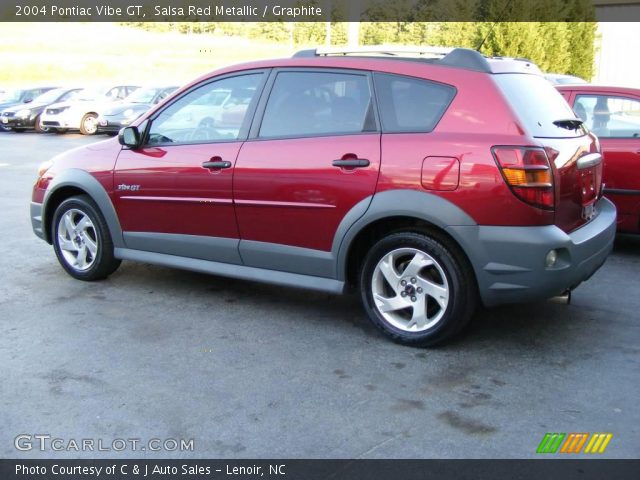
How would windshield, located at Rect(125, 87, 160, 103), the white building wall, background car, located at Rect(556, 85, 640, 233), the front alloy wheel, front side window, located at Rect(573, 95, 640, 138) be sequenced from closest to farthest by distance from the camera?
the front alloy wheel
background car, located at Rect(556, 85, 640, 233)
front side window, located at Rect(573, 95, 640, 138)
windshield, located at Rect(125, 87, 160, 103)
the white building wall

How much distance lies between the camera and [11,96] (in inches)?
1052

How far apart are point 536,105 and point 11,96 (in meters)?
26.0

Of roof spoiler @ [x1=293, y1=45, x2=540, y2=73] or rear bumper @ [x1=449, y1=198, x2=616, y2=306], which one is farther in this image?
roof spoiler @ [x1=293, y1=45, x2=540, y2=73]

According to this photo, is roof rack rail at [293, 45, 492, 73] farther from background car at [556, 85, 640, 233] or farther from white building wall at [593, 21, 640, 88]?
white building wall at [593, 21, 640, 88]

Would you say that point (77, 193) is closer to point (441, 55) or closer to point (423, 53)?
point (423, 53)

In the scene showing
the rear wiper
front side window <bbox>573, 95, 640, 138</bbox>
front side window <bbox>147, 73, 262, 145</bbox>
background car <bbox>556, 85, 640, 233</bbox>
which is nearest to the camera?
the rear wiper

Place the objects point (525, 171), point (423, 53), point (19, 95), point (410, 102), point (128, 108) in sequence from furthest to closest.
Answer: point (19, 95) → point (128, 108) → point (423, 53) → point (410, 102) → point (525, 171)

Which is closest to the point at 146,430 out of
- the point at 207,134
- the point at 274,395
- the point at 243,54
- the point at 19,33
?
the point at 274,395

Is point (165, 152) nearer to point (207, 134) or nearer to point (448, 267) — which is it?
point (207, 134)

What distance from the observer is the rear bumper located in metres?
4.06

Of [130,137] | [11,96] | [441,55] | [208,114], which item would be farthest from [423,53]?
[11,96]

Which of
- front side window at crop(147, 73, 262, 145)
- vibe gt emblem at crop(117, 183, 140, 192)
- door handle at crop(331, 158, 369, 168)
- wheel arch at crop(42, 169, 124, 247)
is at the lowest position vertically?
wheel arch at crop(42, 169, 124, 247)

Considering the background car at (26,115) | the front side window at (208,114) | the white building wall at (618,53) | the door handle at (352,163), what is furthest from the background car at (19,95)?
the door handle at (352,163)

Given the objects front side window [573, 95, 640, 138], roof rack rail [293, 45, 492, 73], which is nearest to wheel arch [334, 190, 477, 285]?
roof rack rail [293, 45, 492, 73]
